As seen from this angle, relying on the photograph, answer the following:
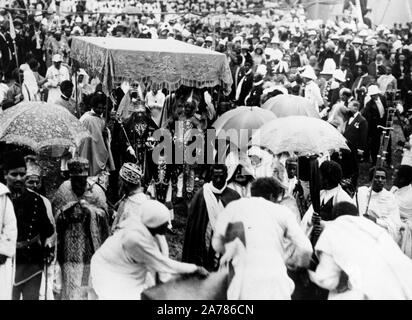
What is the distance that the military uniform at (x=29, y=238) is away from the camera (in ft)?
18.2

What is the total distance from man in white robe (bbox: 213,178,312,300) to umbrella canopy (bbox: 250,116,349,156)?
1476 millimetres

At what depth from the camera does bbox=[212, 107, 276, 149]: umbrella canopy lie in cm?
812

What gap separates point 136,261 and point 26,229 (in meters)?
0.93

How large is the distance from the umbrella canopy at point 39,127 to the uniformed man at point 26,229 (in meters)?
0.96

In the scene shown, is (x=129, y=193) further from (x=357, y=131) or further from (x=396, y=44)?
(x=396, y=44)

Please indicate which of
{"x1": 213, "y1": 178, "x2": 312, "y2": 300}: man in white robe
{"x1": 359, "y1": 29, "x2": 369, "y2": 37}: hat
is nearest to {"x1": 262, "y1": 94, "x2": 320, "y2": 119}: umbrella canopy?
{"x1": 213, "y1": 178, "x2": 312, "y2": 300}: man in white robe

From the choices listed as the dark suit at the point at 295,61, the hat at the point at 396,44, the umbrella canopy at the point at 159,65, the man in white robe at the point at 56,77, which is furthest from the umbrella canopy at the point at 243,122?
the hat at the point at 396,44

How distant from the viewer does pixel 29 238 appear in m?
5.55

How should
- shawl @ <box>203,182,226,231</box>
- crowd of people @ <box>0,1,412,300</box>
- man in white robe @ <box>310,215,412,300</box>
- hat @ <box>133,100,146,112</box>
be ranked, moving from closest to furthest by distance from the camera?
man in white robe @ <box>310,215,412,300</box>
crowd of people @ <box>0,1,412,300</box>
shawl @ <box>203,182,226,231</box>
hat @ <box>133,100,146,112</box>

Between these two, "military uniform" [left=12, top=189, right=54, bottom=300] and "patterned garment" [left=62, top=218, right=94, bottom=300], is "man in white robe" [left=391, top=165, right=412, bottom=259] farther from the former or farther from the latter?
"military uniform" [left=12, top=189, right=54, bottom=300]

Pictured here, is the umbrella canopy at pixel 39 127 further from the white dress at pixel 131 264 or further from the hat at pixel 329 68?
the hat at pixel 329 68

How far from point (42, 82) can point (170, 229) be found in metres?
5.33
